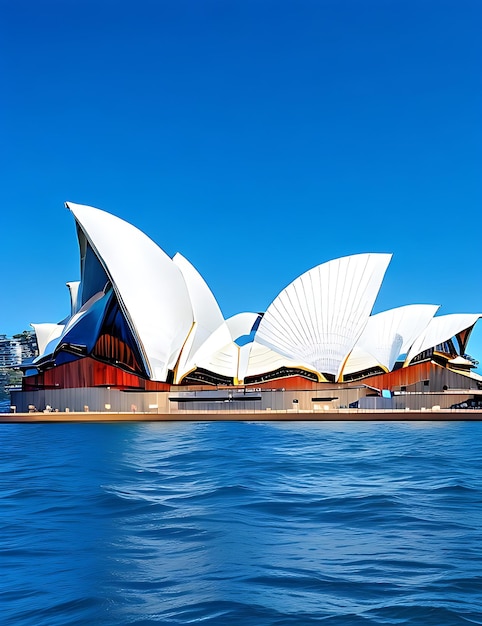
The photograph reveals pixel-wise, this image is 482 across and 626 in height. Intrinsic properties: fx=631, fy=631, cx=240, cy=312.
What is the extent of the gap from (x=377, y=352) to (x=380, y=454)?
1280 inches

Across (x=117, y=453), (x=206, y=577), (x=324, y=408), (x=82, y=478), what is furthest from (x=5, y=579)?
(x=324, y=408)

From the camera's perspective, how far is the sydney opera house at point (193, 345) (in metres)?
41.9

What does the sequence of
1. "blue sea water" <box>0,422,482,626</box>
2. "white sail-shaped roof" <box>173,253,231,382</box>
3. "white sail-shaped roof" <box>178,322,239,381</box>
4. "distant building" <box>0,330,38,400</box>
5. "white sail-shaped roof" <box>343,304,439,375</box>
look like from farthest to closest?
"distant building" <box>0,330,38,400</box> < "white sail-shaped roof" <box>343,304,439,375</box> < "white sail-shaped roof" <box>178,322,239,381</box> < "white sail-shaped roof" <box>173,253,231,382</box> < "blue sea water" <box>0,422,482,626</box>

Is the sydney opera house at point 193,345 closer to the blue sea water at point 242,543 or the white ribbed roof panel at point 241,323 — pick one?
the white ribbed roof panel at point 241,323

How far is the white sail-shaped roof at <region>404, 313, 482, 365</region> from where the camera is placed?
5084 cm

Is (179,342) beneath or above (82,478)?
above

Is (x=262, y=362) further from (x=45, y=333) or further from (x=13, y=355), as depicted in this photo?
(x=13, y=355)

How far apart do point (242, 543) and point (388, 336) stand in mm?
45965

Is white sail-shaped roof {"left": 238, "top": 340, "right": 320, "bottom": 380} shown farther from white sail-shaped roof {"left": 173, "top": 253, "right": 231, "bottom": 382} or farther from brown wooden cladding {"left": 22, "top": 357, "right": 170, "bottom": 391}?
brown wooden cladding {"left": 22, "top": 357, "right": 170, "bottom": 391}

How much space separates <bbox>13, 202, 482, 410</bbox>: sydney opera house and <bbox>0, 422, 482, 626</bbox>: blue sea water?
84.0 ft

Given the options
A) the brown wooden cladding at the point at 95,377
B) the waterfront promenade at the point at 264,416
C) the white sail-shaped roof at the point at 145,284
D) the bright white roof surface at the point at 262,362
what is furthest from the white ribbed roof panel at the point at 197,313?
the waterfront promenade at the point at 264,416

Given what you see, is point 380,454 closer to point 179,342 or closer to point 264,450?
point 264,450

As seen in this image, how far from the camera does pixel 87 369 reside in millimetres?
43312

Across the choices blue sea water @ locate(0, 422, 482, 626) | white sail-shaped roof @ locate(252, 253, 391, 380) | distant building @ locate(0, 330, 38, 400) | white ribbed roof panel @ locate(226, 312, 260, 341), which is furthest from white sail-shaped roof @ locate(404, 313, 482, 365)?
distant building @ locate(0, 330, 38, 400)
